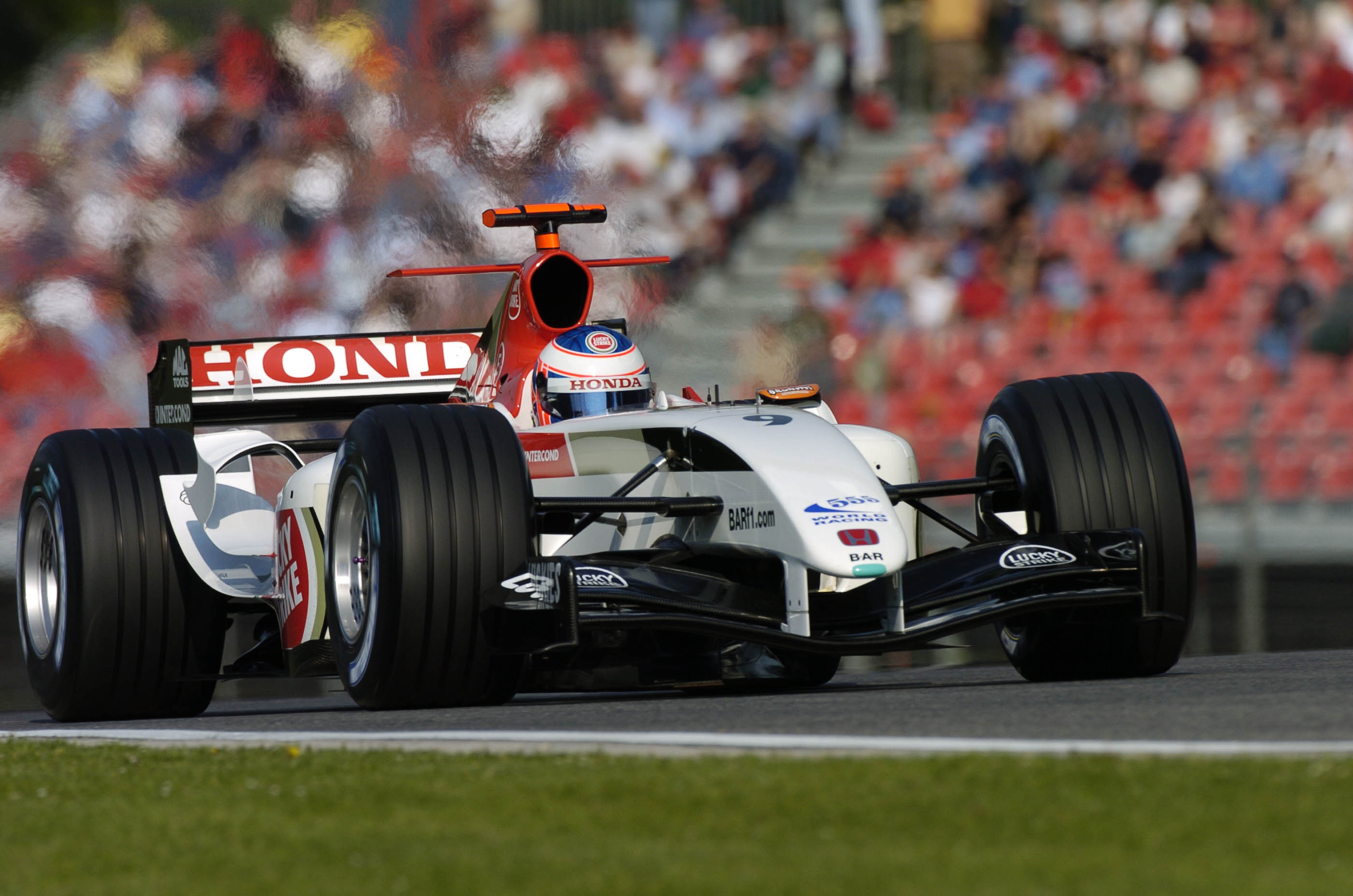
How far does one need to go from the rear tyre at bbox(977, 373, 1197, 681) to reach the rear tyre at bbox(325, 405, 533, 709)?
1.83 metres

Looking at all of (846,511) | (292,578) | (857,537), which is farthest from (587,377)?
(857,537)

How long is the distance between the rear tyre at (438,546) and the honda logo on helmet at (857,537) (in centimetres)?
100

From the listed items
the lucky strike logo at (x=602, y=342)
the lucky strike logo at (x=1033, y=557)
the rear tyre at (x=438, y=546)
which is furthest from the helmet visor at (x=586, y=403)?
the lucky strike logo at (x=1033, y=557)

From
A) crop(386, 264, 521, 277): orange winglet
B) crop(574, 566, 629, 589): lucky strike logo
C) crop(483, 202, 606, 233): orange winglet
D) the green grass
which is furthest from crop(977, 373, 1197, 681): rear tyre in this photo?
the green grass

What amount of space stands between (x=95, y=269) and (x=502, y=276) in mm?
3152

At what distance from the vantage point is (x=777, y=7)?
1920 centimetres

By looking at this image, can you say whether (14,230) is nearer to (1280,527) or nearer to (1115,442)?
(1280,527)

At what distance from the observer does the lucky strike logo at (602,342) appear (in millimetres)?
7797

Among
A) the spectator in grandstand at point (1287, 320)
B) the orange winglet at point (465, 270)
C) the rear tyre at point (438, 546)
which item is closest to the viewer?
the rear tyre at point (438, 546)

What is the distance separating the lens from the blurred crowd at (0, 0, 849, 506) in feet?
50.2

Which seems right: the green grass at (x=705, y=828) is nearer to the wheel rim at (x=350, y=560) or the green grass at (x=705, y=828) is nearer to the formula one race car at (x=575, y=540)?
the formula one race car at (x=575, y=540)

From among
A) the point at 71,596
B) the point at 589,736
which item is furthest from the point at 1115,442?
the point at 71,596

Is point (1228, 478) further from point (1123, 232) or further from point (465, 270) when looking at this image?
point (1123, 232)

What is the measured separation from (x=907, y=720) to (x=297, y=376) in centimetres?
478
